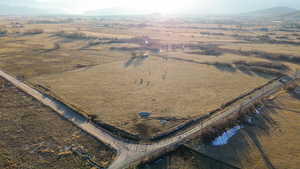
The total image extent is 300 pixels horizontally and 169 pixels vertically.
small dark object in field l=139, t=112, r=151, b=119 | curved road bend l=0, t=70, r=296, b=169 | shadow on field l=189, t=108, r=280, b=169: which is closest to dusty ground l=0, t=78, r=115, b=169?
curved road bend l=0, t=70, r=296, b=169

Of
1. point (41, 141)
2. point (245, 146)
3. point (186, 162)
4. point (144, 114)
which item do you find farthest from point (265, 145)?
point (41, 141)

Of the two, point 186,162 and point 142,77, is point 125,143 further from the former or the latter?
point 142,77

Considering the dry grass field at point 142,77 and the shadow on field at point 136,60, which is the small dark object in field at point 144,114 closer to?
the dry grass field at point 142,77

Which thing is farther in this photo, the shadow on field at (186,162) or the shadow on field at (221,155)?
the shadow on field at (221,155)

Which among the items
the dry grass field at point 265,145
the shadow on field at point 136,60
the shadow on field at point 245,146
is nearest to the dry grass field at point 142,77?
the shadow on field at point 136,60

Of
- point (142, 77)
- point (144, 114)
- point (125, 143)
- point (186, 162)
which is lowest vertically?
point (186, 162)

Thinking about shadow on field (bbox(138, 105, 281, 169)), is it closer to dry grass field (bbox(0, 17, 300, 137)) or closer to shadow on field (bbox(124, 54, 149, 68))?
dry grass field (bbox(0, 17, 300, 137))

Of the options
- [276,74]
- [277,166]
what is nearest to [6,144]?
[277,166]

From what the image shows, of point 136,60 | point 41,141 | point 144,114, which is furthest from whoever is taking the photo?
point 136,60
